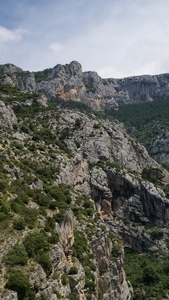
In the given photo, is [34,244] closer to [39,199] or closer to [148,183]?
[39,199]

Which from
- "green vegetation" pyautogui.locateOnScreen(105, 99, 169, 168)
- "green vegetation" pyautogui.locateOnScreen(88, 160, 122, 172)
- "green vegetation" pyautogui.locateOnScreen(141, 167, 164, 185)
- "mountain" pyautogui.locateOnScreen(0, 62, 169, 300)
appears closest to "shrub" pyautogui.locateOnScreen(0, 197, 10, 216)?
"mountain" pyautogui.locateOnScreen(0, 62, 169, 300)

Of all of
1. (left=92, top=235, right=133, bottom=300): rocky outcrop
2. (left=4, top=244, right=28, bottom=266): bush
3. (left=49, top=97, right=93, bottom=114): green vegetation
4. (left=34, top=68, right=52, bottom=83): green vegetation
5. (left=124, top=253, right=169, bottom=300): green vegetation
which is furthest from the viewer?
(left=34, top=68, right=52, bottom=83): green vegetation

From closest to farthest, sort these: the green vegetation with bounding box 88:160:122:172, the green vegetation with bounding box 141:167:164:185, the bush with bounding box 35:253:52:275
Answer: the bush with bounding box 35:253:52:275 → the green vegetation with bounding box 88:160:122:172 → the green vegetation with bounding box 141:167:164:185

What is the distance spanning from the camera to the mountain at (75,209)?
2722 cm

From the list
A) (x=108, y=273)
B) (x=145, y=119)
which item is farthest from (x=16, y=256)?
(x=145, y=119)

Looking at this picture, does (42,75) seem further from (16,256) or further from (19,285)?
(19,285)

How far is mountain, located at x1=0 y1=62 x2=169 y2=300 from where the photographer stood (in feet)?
89.3

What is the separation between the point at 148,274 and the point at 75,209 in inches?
1024

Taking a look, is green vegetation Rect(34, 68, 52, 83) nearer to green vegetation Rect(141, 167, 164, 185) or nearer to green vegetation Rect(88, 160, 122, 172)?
green vegetation Rect(88, 160, 122, 172)

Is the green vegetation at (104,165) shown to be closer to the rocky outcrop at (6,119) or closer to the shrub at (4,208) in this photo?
the rocky outcrop at (6,119)

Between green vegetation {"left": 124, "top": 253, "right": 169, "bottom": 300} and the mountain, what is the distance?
21 cm

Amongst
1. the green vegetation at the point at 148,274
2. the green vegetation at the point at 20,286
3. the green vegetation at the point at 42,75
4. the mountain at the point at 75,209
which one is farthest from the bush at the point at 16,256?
A: the green vegetation at the point at 42,75

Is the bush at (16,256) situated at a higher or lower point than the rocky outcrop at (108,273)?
higher

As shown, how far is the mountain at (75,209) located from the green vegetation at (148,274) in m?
0.21
